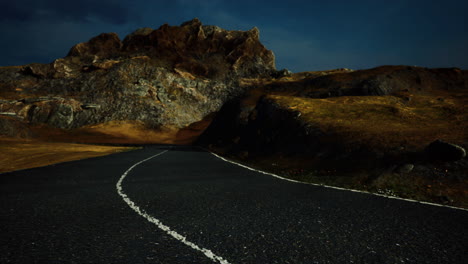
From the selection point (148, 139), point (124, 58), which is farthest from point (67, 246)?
point (124, 58)

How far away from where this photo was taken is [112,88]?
77.8m

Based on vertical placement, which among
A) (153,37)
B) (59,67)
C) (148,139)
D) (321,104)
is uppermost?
(153,37)

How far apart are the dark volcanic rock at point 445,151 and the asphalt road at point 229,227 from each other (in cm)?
452

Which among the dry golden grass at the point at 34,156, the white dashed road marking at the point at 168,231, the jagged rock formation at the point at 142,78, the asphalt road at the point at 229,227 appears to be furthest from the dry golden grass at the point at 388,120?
the jagged rock formation at the point at 142,78

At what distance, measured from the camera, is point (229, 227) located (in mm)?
4844

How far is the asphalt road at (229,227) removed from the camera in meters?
3.71

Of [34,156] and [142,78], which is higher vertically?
[142,78]

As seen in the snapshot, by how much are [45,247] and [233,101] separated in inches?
1736

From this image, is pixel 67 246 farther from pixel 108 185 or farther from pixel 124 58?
pixel 124 58

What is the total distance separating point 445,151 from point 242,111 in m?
28.9

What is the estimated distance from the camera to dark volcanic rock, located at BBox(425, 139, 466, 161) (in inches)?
381

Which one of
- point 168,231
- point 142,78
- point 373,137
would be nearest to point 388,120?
point 373,137

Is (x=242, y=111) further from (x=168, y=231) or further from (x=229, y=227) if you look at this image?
(x=168, y=231)

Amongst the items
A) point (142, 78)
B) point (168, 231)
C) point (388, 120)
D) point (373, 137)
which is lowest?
point (168, 231)
